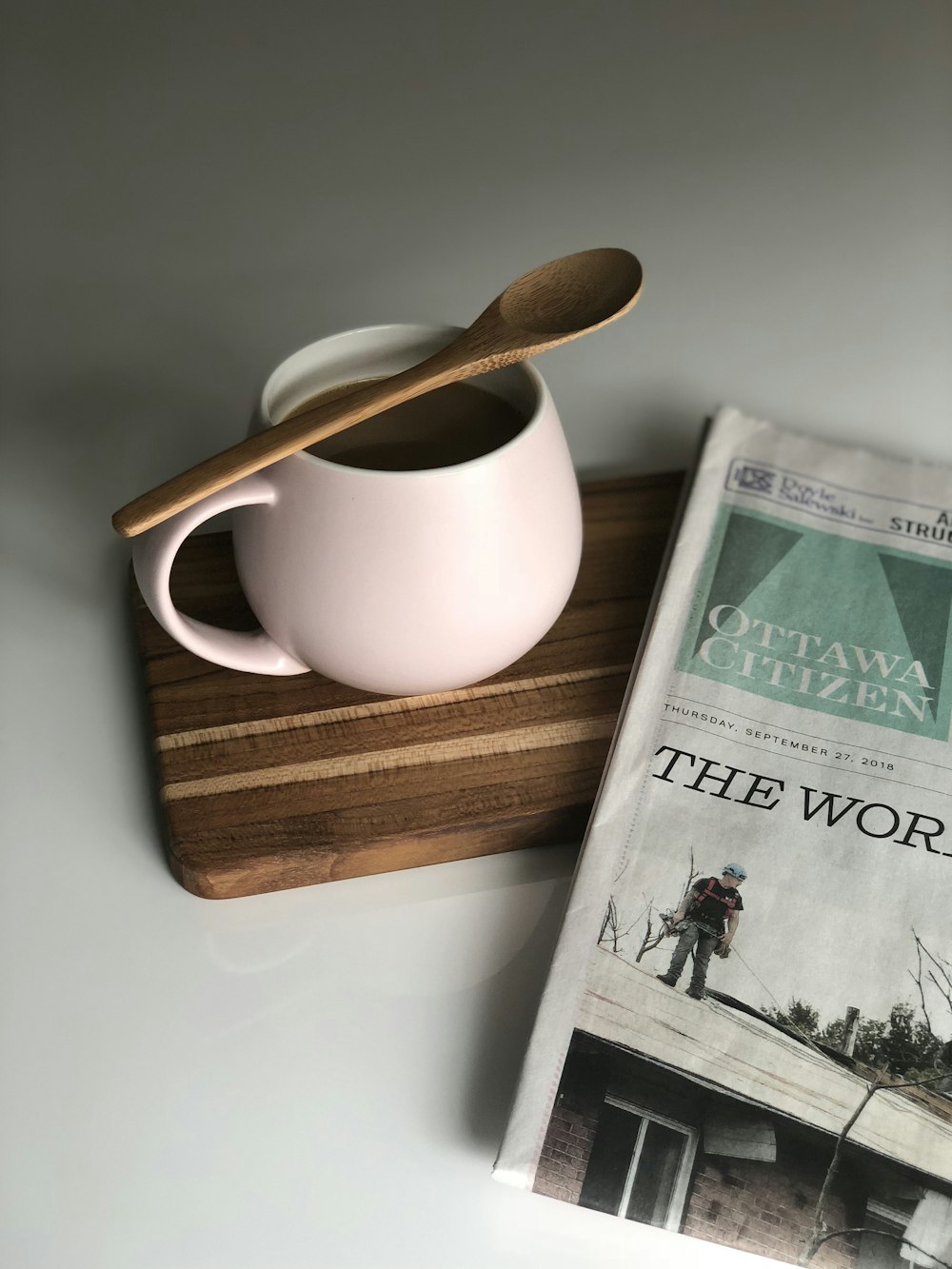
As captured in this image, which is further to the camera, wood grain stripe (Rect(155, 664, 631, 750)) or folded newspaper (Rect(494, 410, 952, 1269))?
wood grain stripe (Rect(155, 664, 631, 750))

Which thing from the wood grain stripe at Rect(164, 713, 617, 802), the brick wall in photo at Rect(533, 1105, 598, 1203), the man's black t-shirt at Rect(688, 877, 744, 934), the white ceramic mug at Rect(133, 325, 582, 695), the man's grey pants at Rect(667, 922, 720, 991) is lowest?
the brick wall in photo at Rect(533, 1105, 598, 1203)

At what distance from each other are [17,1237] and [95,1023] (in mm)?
68

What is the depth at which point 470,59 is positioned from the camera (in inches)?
34.3

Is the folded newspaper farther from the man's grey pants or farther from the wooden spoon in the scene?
the wooden spoon

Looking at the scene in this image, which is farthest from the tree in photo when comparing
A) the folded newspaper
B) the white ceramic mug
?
the white ceramic mug

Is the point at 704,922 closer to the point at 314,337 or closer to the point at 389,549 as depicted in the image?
the point at 389,549

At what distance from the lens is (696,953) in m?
0.39

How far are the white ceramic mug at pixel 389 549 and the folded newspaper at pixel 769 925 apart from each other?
2.8 inches

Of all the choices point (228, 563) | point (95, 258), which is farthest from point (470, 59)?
point (228, 563)

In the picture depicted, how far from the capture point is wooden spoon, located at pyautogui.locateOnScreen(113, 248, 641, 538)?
0.39m

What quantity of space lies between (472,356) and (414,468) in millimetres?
73

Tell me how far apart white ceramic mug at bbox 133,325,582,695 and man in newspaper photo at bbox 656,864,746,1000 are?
0.11 metres

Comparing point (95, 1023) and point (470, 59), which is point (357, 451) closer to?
point (95, 1023)

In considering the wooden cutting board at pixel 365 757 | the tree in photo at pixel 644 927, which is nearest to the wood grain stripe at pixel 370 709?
the wooden cutting board at pixel 365 757
